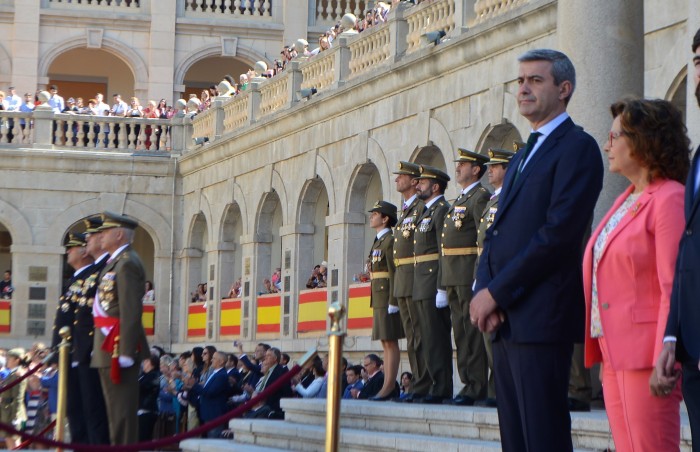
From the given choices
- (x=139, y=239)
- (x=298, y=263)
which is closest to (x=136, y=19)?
(x=139, y=239)

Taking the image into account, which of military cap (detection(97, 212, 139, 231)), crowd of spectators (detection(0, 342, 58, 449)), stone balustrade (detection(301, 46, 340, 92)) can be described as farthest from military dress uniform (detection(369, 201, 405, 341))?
stone balustrade (detection(301, 46, 340, 92))

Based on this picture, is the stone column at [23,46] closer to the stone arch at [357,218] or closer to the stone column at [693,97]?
the stone arch at [357,218]

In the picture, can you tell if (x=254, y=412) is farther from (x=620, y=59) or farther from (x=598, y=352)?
(x=598, y=352)

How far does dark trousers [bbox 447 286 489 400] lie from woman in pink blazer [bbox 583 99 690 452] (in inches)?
205

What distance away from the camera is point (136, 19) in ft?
123

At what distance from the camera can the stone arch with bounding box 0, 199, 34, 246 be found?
30.8 metres

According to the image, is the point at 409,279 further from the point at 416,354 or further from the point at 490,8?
the point at 490,8

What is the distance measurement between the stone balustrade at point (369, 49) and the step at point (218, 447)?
956cm

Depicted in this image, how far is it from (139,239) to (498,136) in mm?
21499

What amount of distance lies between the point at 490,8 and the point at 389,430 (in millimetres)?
8189

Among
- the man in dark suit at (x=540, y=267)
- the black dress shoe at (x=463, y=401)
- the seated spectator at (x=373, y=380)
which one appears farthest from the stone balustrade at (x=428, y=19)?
the man in dark suit at (x=540, y=267)

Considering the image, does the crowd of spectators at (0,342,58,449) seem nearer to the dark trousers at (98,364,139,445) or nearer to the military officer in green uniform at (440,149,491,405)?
the dark trousers at (98,364,139,445)

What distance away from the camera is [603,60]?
9.85 m

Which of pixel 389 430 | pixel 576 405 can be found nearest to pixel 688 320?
pixel 576 405
